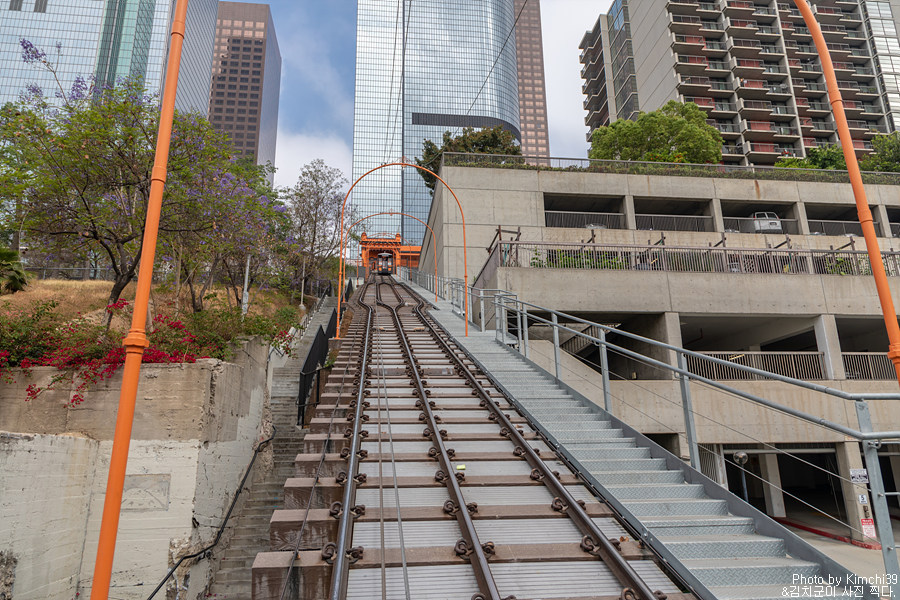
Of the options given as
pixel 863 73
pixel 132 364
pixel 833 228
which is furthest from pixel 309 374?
pixel 863 73

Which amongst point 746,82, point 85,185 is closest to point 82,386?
point 85,185

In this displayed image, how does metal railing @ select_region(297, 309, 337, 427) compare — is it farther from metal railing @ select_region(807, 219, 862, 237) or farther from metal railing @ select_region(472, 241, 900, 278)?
metal railing @ select_region(807, 219, 862, 237)

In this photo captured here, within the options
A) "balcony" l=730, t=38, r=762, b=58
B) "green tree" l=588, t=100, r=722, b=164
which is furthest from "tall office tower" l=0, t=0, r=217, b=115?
"balcony" l=730, t=38, r=762, b=58

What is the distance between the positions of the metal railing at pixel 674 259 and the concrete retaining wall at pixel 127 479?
999 cm

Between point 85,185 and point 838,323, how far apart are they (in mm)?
23759

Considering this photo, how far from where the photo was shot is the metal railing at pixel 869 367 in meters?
16.6

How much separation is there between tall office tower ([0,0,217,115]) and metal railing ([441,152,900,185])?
66.6 metres

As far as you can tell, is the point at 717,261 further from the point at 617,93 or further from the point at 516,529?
the point at 617,93

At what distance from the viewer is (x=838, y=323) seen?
1878 cm

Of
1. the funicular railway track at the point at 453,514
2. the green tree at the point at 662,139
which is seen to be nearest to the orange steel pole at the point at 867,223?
the funicular railway track at the point at 453,514

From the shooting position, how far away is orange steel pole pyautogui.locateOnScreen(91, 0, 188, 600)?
286 cm

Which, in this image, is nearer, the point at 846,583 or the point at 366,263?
the point at 846,583

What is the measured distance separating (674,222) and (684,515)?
26.1 meters

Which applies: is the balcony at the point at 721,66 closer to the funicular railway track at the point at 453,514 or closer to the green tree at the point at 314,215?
the green tree at the point at 314,215
